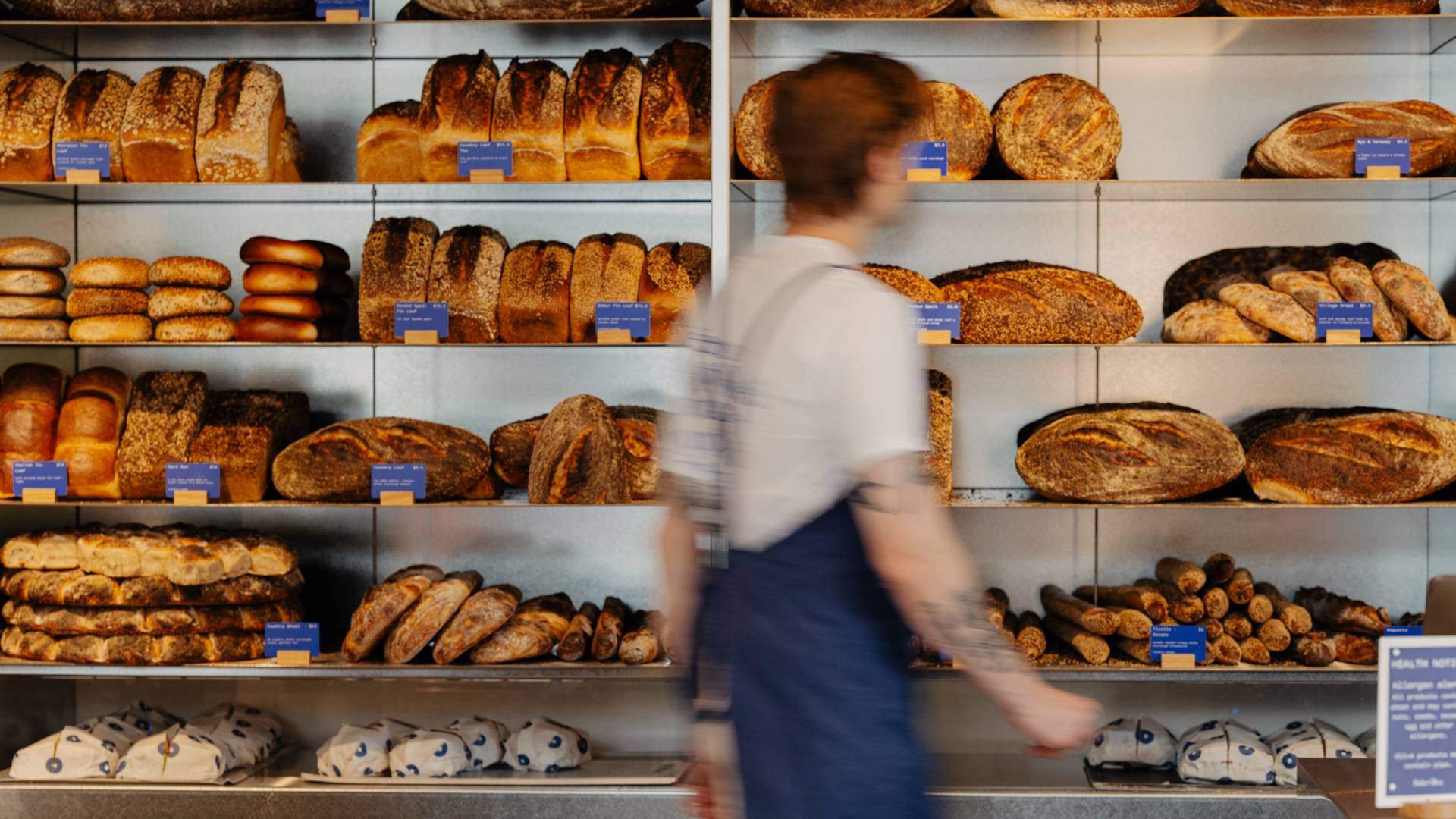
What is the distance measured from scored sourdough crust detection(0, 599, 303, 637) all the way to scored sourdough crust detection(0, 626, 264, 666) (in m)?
0.02

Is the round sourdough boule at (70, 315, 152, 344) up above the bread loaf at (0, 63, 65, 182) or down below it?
below

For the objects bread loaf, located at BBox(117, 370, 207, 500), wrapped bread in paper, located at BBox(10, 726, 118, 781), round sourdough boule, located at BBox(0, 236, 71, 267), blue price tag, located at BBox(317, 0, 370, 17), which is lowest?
wrapped bread in paper, located at BBox(10, 726, 118, 781)

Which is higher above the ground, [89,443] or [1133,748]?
[89,443]

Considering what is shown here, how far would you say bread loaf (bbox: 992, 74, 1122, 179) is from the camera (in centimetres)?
294

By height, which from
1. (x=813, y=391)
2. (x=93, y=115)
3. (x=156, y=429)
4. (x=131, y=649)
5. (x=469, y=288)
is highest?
(x=93, y=115)

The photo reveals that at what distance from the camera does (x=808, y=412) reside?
1.34 metres

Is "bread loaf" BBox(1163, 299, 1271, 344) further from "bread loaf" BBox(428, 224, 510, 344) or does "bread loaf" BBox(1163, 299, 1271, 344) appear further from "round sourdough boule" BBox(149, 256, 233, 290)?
"round sourdough boule" BBox(149, 256, 233, 290)

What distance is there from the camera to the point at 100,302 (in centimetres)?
298

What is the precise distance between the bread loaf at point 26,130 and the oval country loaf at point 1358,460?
123 inches

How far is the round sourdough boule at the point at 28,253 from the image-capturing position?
2.97 m

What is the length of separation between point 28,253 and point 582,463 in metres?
1.48

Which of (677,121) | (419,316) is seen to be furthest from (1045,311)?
(419,316)

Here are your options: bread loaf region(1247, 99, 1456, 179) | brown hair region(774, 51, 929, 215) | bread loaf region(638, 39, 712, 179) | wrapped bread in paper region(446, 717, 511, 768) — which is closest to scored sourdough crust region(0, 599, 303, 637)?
wrapped bread in paper region(446, 717, 511, 768)

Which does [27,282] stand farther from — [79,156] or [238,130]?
[238,130]
